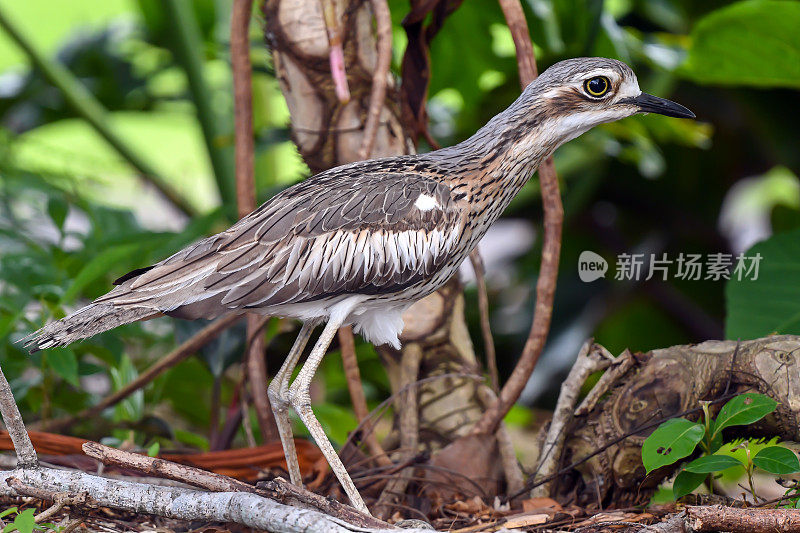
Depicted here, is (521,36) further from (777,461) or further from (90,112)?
(90,112)

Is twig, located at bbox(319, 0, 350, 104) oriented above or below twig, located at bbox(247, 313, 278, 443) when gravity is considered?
above

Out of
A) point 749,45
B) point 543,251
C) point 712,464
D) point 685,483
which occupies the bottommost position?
point 685,483

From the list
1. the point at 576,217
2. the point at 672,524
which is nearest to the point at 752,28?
the point at 576,217

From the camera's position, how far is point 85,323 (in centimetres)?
214

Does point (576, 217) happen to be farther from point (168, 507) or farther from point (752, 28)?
point (168, 507)

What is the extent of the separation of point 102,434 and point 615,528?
2142mm

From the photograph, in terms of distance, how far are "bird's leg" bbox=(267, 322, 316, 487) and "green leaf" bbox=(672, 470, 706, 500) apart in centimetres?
108

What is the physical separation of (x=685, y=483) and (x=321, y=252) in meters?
1.16

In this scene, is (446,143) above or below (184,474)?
above

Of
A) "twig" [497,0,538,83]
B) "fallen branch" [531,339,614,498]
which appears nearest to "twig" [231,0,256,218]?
"twig" [497,0,538,83]

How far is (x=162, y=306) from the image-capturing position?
2197 mm

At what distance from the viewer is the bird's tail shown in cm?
210

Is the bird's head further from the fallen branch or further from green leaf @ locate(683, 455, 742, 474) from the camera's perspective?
green leaf @ locate(683, 455, 742, 474)

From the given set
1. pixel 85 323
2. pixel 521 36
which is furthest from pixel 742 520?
pixel 85 323
